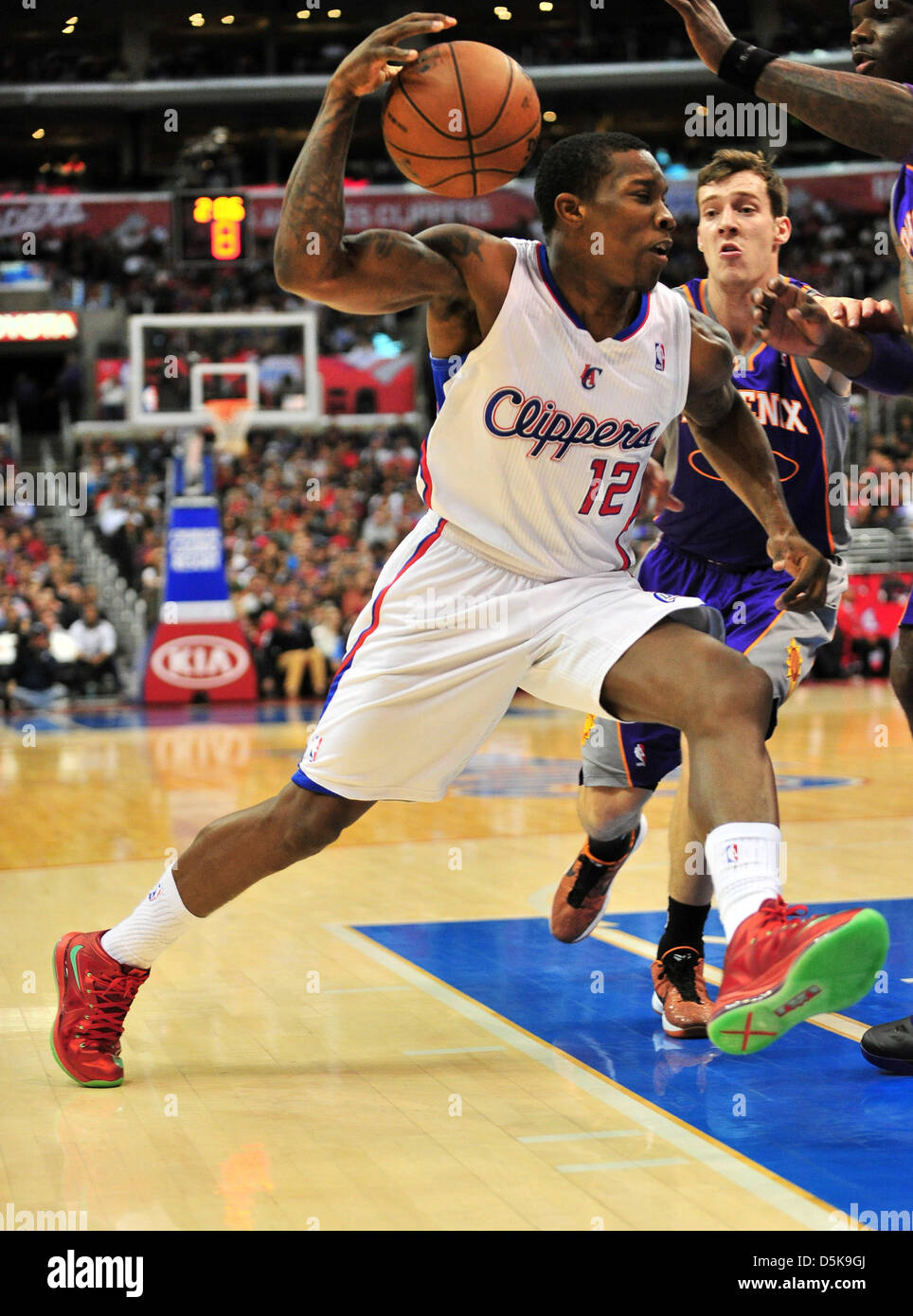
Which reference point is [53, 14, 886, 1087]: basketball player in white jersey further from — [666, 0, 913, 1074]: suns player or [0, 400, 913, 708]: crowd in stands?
[0, 400, 913, 708]: crowd in stands

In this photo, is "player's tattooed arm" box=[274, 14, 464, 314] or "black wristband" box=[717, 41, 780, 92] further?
"black wristband" box=[717, 41, 780, 92]

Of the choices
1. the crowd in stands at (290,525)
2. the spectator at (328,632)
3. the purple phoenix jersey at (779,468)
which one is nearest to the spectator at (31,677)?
the crowd in stands at (290,525)

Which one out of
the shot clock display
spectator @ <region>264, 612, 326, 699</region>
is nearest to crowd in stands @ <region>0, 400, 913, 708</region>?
spectator @ <region>264, 612, 326, 699</region>

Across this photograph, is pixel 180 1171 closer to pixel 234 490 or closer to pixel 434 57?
pixel 434 57

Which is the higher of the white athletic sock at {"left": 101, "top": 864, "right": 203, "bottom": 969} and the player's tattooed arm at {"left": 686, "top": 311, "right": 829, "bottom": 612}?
the player's tattooed arm at {"left": 686, "top": 311, "right": 829, "bottom": 612}

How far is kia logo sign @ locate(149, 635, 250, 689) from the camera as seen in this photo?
1777cm

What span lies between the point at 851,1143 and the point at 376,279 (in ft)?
7.10

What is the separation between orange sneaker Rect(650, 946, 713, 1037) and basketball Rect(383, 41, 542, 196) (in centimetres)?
223

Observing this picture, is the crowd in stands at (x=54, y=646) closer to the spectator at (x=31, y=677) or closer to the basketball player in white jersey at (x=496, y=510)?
the spectator at (x=31, y=677)

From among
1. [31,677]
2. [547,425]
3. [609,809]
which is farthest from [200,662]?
[547,425]

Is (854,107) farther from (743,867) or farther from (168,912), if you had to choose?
(168,912)

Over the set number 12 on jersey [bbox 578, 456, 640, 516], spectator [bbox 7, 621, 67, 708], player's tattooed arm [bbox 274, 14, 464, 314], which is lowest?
spectator [bbox 7, 621, 67, 708]

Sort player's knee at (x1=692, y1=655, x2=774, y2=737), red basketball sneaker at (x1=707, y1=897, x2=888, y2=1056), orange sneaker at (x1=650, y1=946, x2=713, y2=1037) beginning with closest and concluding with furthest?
red basketball sneaker at (x1=707, y1=897, x2=888, y2=1056)
player's knee at (x1=692, y1=655, x2=774, y2=737)
orange sneaker at (x1=650, y1=946, x2=713, y2=1037)

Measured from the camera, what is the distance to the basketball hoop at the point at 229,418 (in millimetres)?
22531
